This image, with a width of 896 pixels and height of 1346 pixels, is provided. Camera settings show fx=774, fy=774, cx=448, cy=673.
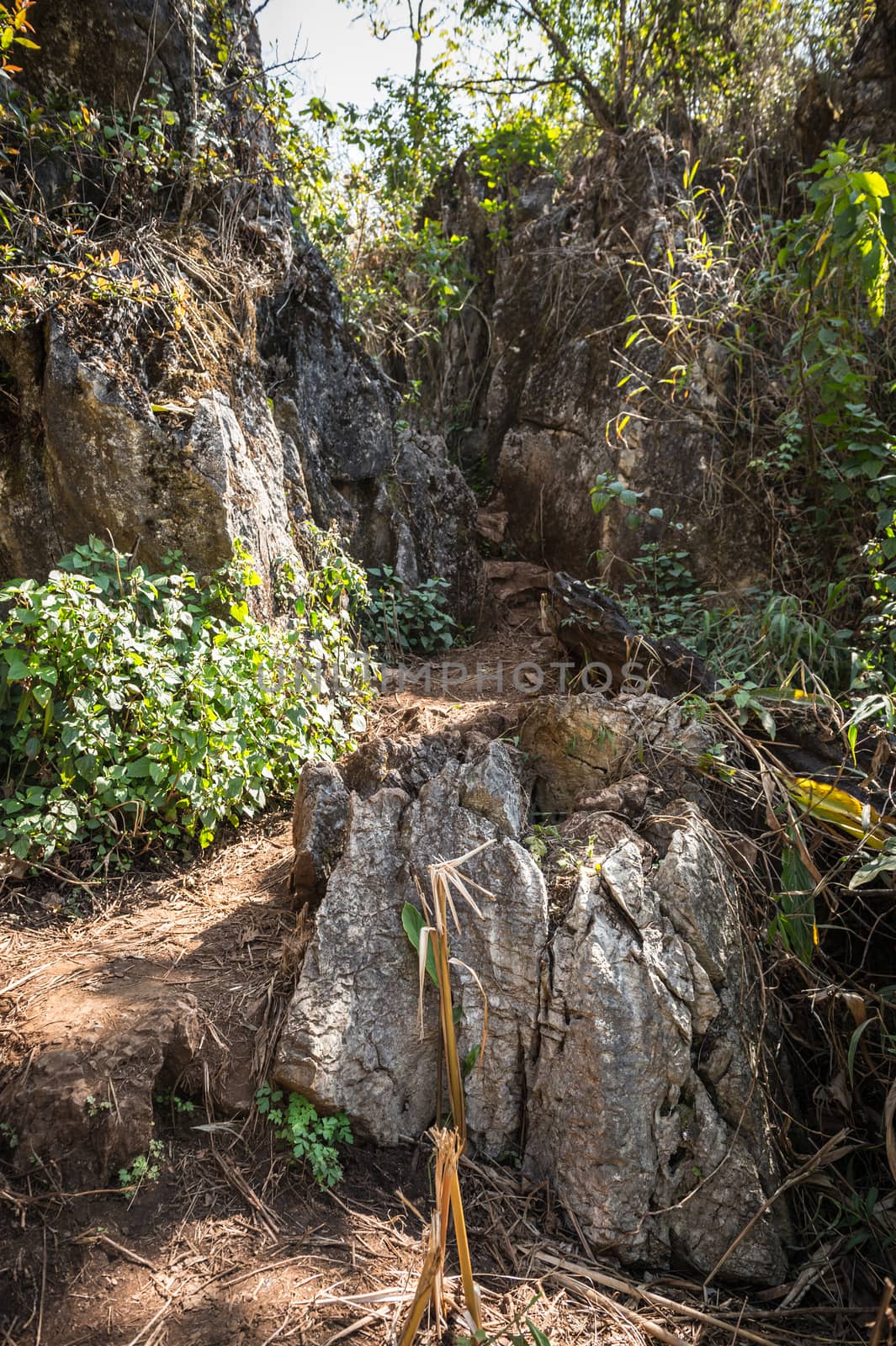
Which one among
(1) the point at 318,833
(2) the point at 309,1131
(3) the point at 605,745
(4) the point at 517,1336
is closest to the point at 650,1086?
(4) the point at 517,1336

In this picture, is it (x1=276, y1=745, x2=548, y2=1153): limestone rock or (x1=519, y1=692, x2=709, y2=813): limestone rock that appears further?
(x1=519, y1=692, x2=709, y2=813): limestone rock

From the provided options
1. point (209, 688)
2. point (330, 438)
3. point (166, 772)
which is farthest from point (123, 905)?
point (330, 438)

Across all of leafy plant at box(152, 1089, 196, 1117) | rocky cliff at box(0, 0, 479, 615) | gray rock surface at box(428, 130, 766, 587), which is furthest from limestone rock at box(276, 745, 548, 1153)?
gray rock surface at box(428, 130, 766, 587)

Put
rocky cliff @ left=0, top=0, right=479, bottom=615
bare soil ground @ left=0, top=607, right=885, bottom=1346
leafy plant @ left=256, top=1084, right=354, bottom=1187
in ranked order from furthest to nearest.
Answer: rocky cliff @ left=0, top=0, right=479, bottom=615 → leafy plant @ left=256, top=1084, right=354, bottom=1187 → bare soil ground @ left=0, top=607, right=885, bottom=1346

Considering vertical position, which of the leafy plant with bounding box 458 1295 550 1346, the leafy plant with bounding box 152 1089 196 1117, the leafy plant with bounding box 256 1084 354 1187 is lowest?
the leafy plant with bounding box 458 1295 550 1346

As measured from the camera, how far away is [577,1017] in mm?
2271

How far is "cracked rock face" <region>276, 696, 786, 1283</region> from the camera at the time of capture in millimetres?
2184

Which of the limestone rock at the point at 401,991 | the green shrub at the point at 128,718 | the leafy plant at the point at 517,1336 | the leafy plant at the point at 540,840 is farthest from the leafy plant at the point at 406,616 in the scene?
the leafy plant at the point at 517,1336

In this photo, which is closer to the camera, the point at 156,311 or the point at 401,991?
the point at 401,991

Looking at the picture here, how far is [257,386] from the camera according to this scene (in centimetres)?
444

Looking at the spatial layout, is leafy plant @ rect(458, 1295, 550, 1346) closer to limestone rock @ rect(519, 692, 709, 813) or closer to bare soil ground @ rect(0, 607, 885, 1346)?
bare soil ground @ rect(0, 607, 885, 1346)

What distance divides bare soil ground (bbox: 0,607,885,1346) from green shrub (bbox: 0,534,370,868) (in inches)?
19.8

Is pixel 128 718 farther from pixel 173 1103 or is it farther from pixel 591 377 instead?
pixel 591 377

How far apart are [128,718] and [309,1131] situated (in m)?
1.64
